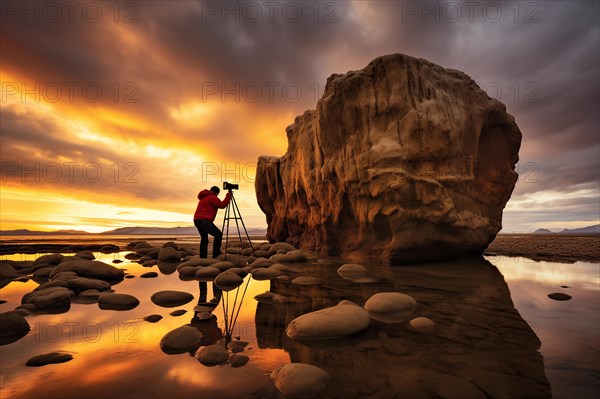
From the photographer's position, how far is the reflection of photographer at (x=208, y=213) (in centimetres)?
1107

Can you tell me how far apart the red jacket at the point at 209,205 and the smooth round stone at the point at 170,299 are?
5405 mm

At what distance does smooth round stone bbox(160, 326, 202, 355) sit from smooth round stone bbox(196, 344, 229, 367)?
0.30m

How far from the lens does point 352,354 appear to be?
3.25 m

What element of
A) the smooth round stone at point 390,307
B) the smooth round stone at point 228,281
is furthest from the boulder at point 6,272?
the smooth round stone at point 390,307

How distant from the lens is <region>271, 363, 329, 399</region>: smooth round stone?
97.2 inches

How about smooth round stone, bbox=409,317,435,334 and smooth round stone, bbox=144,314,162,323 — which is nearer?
smooth round stone, bbox=409,317,435,334

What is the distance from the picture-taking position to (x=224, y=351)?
3.20 metres

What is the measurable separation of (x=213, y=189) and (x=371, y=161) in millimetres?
6090

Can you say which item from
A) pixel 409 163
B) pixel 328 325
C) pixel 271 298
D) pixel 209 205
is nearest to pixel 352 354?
pixel 328 325

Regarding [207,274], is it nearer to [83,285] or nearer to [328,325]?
[83,285]

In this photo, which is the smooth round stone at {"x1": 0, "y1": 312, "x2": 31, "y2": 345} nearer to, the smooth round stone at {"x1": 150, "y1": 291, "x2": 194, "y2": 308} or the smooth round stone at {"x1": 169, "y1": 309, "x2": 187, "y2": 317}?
the smooth round stone at {"x1": 169, "y1": 309, "x2": 187, "y2": 317}

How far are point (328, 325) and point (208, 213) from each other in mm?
8390

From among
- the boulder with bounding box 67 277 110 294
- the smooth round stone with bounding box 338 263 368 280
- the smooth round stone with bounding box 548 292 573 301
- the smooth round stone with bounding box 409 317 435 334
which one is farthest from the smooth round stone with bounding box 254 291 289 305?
the smooth round stone with bounding box 548 292 573 301

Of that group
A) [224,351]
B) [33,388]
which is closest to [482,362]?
[224,351]
